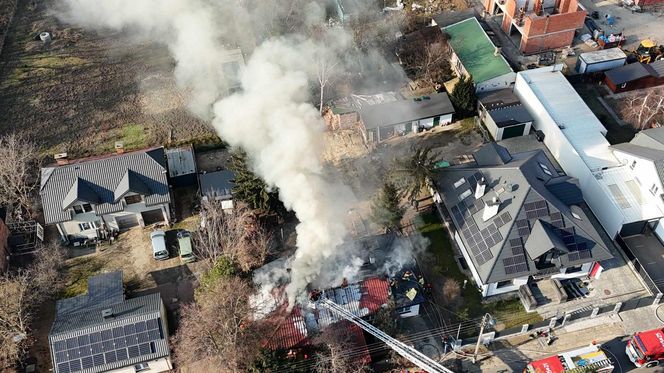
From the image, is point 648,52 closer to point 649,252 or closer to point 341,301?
point 649,252

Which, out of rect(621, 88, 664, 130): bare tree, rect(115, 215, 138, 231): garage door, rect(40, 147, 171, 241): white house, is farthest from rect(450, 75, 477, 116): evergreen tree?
rect(115, 215, 138, 231): garage door

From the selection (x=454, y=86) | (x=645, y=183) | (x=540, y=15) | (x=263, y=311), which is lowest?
(x=263, y=311)

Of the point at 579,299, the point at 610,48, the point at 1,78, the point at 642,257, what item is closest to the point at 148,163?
the point at 1,78

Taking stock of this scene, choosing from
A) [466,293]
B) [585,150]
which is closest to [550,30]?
[585,150]

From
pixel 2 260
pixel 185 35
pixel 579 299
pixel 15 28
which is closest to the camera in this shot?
pixel 579 299

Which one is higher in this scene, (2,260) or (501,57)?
(501,57)

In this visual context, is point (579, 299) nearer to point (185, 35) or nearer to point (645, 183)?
point (645, 183)
